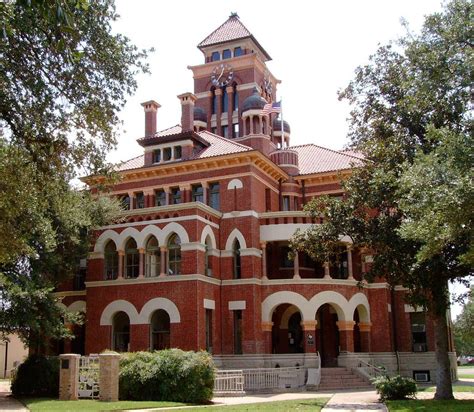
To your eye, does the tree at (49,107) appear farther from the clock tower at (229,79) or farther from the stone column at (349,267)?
the clock tower at (229,79)

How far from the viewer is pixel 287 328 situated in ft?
119

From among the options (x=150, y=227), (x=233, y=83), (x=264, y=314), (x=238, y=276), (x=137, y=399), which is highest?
(x=233, y=83)

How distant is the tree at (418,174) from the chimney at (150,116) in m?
15.1

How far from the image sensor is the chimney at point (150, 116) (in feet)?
126

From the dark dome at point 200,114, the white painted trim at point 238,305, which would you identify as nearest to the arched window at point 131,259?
the white painted trim at point 238,305

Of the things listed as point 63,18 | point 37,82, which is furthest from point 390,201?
point 63,18

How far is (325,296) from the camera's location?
32688 mm

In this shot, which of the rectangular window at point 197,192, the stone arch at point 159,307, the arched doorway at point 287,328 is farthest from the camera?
the arched doorway at point 287,328

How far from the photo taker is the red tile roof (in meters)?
38.0

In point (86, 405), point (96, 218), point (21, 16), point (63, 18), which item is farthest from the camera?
point (96, 218)

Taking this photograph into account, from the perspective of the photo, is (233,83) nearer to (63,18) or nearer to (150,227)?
(150,227)

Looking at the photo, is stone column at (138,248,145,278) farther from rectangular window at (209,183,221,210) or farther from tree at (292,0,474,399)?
tree at (292,0,474,399)

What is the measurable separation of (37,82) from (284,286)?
20977 mm

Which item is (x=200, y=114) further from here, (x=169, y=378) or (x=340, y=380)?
(x=169, y=378)
